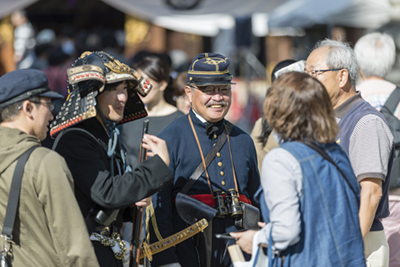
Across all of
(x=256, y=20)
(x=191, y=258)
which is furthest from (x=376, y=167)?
(x=256, y=20)

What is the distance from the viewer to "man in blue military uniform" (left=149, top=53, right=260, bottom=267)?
3119 mm

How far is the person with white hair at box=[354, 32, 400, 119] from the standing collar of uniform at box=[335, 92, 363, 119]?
41.6 inches

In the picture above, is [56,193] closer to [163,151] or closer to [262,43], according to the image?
[163,151]

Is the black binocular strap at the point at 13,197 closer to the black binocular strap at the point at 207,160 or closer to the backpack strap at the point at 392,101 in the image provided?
the black binocular strap at the point at 207,160

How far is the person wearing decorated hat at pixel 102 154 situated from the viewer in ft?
8.91

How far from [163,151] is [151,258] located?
0.70m

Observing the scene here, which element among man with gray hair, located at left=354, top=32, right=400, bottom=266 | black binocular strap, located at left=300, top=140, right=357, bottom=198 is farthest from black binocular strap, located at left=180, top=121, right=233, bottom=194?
man with gray hair, located at left=354, top=32, right=400, bottom=266

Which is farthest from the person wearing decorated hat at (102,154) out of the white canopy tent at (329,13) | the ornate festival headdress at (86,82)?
the white canopy tent at (329,13)

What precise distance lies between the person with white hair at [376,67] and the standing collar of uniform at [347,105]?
1.06 m

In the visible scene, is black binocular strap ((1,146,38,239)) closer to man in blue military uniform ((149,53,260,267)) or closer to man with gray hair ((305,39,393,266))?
man in blue military uniform ((149,53,260,267))

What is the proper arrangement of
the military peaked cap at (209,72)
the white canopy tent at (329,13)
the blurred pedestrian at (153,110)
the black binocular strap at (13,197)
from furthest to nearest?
the white canopy tent at (329,13)
the blurred pedestrian at (153,110)
the military peaked cap at (209,72)
the black binocular strap at (13,197)

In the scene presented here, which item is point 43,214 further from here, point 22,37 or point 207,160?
point 22,37

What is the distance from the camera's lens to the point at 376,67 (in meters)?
4.39

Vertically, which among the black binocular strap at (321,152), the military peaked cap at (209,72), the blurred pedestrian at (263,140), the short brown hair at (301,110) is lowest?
the blurred pedestrian at (263,140)
